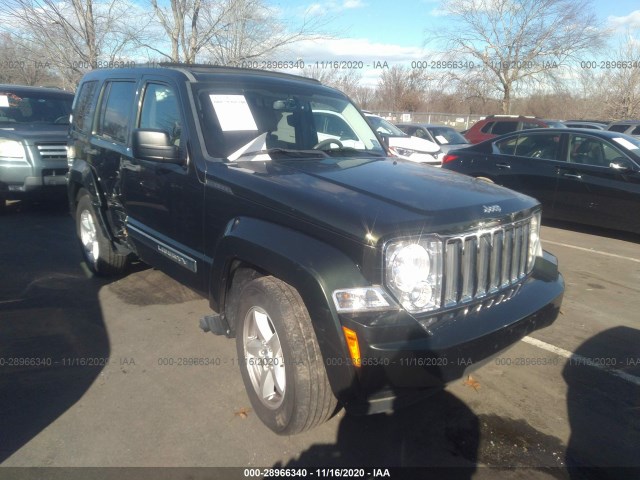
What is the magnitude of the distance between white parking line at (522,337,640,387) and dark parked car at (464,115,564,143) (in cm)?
1314

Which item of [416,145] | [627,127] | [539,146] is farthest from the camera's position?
[627,127]

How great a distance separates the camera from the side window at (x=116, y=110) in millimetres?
4294

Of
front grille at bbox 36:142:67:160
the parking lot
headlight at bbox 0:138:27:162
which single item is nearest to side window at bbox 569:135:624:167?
the parking lot

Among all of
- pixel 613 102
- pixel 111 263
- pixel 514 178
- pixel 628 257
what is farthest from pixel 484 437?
pixel 613 102

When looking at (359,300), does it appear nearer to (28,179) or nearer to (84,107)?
(84,107)

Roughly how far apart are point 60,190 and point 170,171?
5353mm

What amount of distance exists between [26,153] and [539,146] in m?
8.28

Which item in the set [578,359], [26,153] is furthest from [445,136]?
[578,359]

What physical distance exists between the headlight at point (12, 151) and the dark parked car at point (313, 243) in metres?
4.31

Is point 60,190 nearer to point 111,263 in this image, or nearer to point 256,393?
point 111,263

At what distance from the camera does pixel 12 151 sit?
7637 millimetres

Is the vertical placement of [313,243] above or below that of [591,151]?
below

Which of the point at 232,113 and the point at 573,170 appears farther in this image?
the point at 573,170

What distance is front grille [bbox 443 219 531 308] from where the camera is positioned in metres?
2.56
